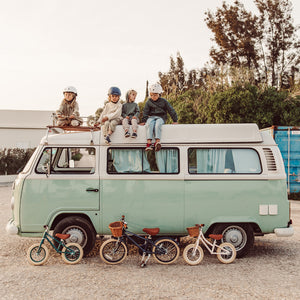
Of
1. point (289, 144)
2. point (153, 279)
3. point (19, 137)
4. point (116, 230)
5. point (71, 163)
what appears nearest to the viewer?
point (153, 279)

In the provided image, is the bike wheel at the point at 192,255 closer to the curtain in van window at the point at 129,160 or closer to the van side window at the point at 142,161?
the van side window at the point at 142,161

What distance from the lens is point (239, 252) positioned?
264 inches

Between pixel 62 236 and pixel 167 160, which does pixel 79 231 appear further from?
pixel 167 160

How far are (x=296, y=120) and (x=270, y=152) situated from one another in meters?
15.6

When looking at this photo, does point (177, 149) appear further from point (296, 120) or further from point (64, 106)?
point (296, 120)

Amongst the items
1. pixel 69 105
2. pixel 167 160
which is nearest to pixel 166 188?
pixel 167 160

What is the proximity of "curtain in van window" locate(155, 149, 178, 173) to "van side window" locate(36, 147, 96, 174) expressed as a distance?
3.88 feet

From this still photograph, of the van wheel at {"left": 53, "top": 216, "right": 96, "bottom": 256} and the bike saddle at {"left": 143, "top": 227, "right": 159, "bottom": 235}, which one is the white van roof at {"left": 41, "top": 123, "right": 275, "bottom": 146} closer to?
the van wheel at {"left": 53, "top": 216, "right": 96, "bottom": 256}

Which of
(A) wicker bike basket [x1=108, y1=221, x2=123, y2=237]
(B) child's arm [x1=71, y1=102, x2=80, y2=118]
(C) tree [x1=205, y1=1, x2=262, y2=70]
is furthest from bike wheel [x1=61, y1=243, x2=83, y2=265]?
(C) tree [x1=205, y1=1, x2=262, y2=70]

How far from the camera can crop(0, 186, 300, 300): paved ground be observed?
5.07 m

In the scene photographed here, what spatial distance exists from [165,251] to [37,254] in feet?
7.25

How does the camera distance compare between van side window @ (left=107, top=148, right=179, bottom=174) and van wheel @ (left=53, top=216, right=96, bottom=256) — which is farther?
van side window @ (left=107, top=148, right=179, bottom=174)

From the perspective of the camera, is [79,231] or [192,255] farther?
[79,231]

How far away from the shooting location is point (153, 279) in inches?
222
